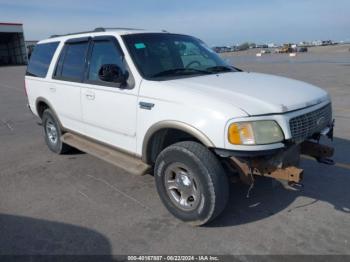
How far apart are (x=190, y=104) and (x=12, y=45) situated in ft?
216

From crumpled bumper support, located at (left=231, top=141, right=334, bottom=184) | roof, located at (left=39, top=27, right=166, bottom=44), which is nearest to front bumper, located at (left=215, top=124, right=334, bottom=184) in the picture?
crumpled bumper support, located at (left=231, top=141, right=334, bottom=184)

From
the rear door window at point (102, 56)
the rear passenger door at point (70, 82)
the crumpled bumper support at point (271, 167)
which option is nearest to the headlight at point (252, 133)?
the crumpled bumper support at point (271, 167)

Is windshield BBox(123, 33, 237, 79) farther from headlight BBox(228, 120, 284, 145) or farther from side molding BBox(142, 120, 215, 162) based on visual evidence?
headlight BBox(228, 120, 284, 145)

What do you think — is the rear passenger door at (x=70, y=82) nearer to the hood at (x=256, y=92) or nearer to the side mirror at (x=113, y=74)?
the side mirror at (x=113, y=74)

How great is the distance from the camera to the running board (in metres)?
4.41

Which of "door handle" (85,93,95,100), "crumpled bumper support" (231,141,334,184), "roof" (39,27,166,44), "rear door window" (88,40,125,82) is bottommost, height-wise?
"crumpled bumper support" (231,141,334,184)

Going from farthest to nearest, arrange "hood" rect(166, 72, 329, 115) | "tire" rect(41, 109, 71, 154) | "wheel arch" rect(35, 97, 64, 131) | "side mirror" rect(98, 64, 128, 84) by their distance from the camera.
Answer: "tire" rect(41, 109, 71, 154), "wheel arch" rect(35, 97, 64, 131), "side mirror" rect(98, 64, 128, 84), "hood" rect(166, 72, 329, 115)

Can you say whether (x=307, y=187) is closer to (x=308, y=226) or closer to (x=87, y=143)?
(x=308, y=226)

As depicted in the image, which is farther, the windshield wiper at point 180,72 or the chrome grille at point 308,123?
the windshield wiper at point 180,72

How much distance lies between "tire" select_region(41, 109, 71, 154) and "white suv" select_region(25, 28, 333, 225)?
23.5 inches

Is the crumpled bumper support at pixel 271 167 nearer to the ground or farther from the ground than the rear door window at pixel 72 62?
nearer to the ground

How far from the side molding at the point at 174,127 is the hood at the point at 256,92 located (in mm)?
375

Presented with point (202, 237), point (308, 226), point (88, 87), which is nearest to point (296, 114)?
point (308, 226)

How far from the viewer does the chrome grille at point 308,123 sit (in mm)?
3609
